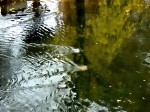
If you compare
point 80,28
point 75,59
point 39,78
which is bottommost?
point 39,78

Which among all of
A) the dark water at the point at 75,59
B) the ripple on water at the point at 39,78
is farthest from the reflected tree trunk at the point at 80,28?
the ripple on water at the point at 39,78

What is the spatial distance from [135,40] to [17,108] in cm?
552

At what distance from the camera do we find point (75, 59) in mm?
9445

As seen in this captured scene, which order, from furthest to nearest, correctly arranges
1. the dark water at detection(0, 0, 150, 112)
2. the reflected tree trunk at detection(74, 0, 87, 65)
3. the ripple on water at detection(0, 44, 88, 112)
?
the reflected tree trunk at detection(74, 0, 87, 65) → the dark water at detection(0, 0, 150, 112) → the ripple on water at detection(0, 44, 88, 112)

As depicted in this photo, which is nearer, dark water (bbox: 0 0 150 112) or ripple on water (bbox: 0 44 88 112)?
ripple on water (bbox: 0 44 88 112)

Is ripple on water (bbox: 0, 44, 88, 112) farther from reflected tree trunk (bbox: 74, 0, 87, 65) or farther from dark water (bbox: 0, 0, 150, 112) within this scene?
reflected tree trunk (bbox: 74, 0, 87, 65)

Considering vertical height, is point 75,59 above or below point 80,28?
below

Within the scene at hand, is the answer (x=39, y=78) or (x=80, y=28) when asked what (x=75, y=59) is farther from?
(x=80, y=28)

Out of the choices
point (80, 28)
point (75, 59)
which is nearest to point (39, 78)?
point (75, 59)

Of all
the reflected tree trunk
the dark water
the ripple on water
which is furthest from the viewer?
the reflected tree trunk

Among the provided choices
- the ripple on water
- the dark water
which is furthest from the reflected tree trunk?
the ripple on water

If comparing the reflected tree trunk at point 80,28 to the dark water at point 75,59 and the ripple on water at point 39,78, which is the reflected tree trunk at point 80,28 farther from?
the ripple on water at point 39,78

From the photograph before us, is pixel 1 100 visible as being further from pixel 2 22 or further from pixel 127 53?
pixel 2 22

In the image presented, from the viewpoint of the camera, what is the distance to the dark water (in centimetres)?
736
